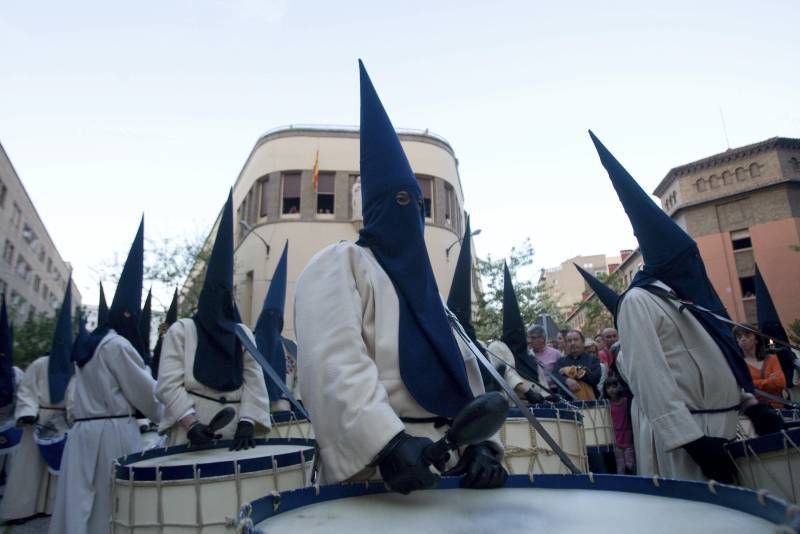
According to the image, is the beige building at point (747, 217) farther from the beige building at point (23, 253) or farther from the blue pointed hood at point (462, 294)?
the beige building at point (23, 253)

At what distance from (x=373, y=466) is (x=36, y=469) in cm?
774

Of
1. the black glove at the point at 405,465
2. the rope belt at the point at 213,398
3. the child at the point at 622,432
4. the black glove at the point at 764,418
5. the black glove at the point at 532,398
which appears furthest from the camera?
the black glove at the point at 532,398

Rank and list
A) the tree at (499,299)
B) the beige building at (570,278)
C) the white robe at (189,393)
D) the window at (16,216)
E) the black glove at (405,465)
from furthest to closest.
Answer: the beige building at (570,278) → the window at (16,216) → the tree at (499,299) → the white robe at (189,393) → the black glove at (405,465)

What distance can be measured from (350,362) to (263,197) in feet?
80.3

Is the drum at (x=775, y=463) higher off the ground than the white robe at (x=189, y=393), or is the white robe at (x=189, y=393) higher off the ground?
the white robe at (x=189, y=393)

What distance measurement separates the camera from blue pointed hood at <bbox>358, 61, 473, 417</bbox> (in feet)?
6.39

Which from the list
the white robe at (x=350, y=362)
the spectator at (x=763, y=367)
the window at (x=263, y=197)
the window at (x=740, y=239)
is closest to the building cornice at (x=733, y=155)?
the window at (x=740, y=239)

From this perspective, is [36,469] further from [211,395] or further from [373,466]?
[373,466]

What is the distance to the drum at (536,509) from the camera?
1.22 meters

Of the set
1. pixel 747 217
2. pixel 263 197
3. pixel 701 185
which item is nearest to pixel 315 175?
pixel 263 197

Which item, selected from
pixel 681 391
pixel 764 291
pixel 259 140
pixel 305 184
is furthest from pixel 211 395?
pixel 259 140

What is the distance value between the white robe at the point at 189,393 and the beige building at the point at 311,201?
18.6m

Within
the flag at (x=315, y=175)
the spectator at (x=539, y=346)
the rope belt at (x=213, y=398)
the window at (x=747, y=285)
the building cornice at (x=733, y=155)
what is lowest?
the rope belt at (x=213, y=398)

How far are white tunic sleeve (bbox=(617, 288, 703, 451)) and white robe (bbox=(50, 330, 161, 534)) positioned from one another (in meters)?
4.05
